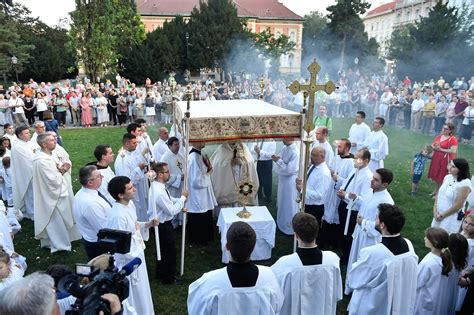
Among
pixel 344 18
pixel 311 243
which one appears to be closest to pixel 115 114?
pixel 311 243

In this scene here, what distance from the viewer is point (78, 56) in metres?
33.9

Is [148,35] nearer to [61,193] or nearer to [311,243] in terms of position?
[61,193]

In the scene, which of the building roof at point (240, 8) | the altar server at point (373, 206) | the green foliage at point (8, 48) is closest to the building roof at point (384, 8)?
the building roof at point (240, 8)

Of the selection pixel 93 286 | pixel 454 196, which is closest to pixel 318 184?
pixel 454 196

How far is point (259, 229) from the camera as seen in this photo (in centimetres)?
698

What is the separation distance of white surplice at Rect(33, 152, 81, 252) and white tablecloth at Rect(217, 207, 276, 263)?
3.07 meters

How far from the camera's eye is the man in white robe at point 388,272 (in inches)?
161

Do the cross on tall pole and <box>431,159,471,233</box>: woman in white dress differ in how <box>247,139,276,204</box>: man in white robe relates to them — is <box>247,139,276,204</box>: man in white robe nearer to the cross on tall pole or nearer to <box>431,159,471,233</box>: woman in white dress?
the cross on tall pole

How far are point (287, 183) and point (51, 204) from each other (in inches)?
187

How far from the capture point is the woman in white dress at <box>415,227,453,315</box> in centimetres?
442

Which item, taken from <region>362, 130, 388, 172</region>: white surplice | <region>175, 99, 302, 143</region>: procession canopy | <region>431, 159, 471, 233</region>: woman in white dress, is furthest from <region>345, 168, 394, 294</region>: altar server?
<region>362, 130, 388, 172</region>: white surplice

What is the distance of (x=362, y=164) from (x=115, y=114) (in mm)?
17361

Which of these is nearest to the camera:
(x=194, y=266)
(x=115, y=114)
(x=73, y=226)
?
(x=194, y=266)

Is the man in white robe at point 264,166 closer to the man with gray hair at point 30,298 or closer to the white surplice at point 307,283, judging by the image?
the white surplice at point 307,283
